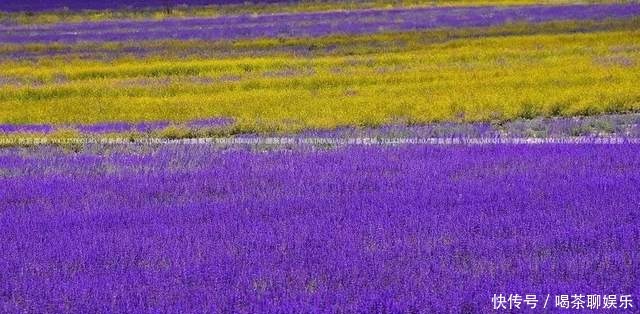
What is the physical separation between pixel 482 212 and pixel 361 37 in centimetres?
3762

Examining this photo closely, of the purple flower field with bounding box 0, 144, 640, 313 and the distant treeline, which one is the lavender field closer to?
the purple flower field with bounding box 0, 144, 640, 313

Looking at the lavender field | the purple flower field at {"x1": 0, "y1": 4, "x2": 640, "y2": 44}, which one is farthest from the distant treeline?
the lavender field

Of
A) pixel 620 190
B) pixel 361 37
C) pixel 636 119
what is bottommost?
pixel 361 37

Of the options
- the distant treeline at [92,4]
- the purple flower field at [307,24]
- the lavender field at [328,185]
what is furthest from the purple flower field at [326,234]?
the distant treeline at [92,4]

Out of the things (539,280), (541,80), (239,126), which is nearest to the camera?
(539,280)

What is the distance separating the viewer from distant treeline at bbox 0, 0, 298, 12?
8969 centimetres

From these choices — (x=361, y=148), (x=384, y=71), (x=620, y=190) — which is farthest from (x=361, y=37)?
(x=620, y=190)

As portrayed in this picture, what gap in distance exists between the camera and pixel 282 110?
73.6 feet

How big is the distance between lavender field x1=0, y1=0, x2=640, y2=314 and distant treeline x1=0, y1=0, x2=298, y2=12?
56512 mm

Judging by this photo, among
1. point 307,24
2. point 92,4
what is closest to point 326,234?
point 307,24

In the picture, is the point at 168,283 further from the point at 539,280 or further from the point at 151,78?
the point at 151,78

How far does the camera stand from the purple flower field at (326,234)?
20.7ft

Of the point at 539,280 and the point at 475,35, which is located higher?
the point at 539,280

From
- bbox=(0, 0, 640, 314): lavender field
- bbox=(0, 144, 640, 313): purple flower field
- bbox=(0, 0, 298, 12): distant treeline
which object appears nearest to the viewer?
bbox=(0, 144, 640, 313): purple flower field
